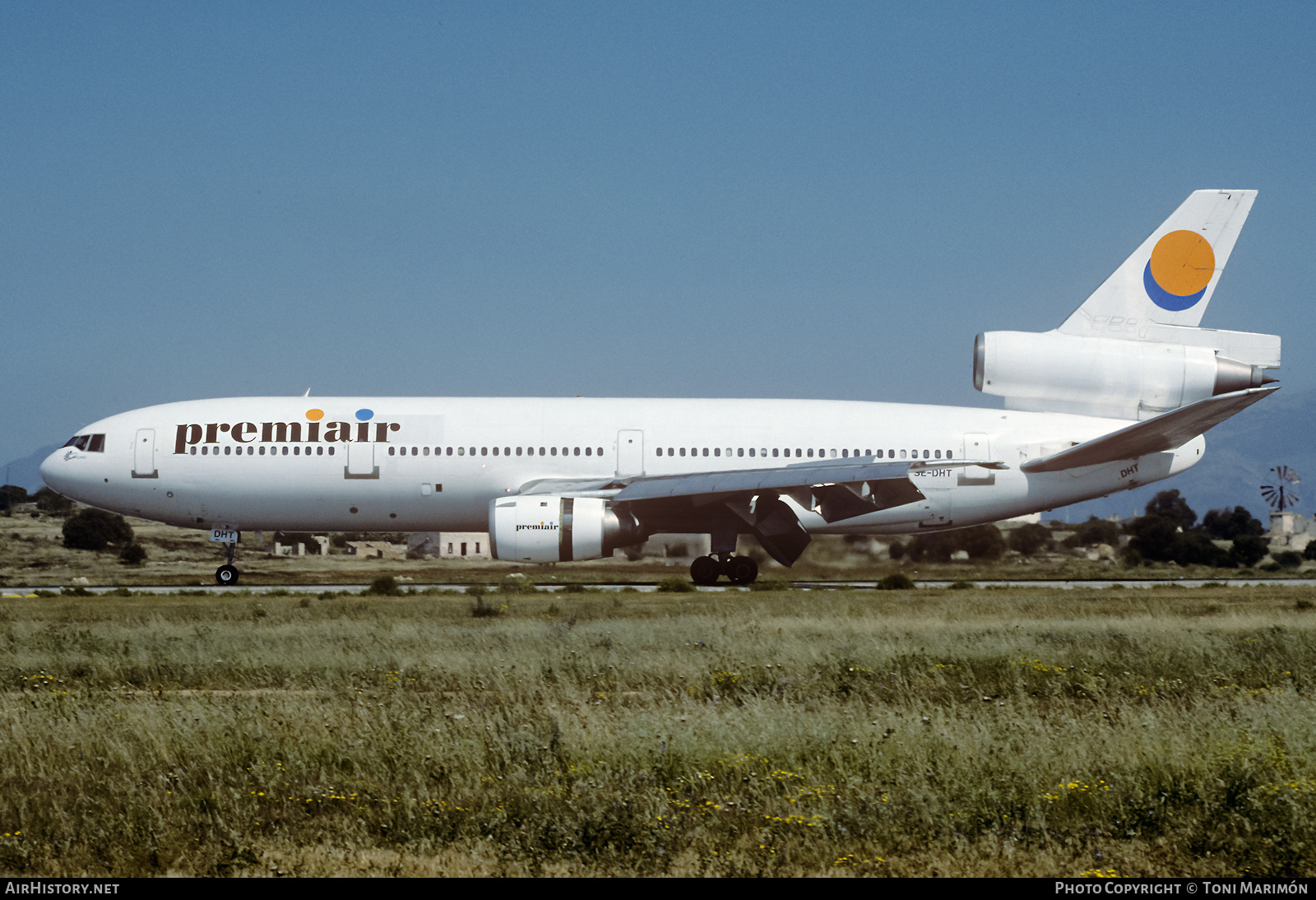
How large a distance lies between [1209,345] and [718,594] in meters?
13.5

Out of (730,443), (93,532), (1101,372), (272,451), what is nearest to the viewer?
(272,451)

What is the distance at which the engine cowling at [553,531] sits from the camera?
25.0 meters

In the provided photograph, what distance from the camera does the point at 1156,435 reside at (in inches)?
1048

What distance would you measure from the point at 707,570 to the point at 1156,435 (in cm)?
1040

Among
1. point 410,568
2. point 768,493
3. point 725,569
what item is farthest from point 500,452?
point 410,568

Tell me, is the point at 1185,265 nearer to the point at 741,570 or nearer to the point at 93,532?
the point at 741,570

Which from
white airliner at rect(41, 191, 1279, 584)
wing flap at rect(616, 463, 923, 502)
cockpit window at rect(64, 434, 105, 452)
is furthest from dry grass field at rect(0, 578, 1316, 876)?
cockpit window at rect(64, 434, 105, 452)

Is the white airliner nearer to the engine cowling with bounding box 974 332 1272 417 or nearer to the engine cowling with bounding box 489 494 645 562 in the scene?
the engine cowling with bounding box 974 332 1272 417

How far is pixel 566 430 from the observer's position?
2817 centimetres

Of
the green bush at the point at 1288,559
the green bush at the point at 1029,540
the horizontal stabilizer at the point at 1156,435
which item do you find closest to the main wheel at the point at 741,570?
the horizontal stabilizer at the point at 1156,435

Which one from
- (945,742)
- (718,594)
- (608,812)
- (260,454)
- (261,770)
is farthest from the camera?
(260,454)

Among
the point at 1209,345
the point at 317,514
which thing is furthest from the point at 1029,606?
the point at 317,514

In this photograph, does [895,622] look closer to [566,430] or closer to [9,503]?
[566,430]

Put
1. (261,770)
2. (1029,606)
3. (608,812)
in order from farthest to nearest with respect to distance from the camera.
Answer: (1029,606), (261,770), (608,812)
